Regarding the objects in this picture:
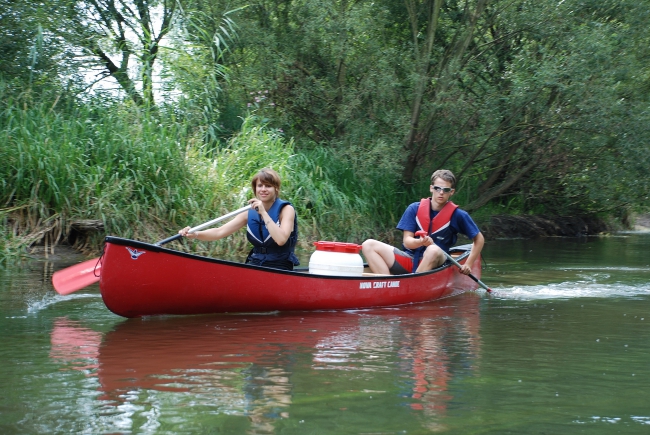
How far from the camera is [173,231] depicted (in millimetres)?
8820

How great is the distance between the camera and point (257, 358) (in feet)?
13.8

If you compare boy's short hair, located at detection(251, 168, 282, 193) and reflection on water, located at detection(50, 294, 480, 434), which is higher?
boy's short hair, located at detection(251, 168, 282, 193)

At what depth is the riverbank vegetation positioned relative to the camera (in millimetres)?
9023

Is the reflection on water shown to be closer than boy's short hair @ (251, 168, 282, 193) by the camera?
Yes

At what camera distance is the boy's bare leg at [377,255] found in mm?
6781

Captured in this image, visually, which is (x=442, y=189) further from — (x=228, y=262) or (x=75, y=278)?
(x=75, y=278)

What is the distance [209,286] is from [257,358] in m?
1.30

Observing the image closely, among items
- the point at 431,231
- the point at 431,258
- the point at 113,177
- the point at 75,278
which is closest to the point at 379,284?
the point at 431,258

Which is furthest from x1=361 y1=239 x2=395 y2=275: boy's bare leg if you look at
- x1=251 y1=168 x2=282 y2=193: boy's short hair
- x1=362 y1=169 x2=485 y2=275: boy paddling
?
x1=251 y1=168 x2=282 y2=193: boy's short hair

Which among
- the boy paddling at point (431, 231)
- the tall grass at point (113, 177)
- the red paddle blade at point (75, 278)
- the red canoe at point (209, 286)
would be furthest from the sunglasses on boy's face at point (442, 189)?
the tall grass at point (113, 177)

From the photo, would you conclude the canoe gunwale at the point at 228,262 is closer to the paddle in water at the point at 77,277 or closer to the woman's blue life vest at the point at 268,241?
the woman's blue life vest at the point at 268,241

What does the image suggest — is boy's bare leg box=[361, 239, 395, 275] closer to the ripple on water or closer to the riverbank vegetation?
the ripple on water

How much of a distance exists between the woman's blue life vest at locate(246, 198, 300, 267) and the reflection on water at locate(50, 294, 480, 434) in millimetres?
469

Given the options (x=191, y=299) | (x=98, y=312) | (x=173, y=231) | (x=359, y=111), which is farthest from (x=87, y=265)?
(x=359, y=111)
